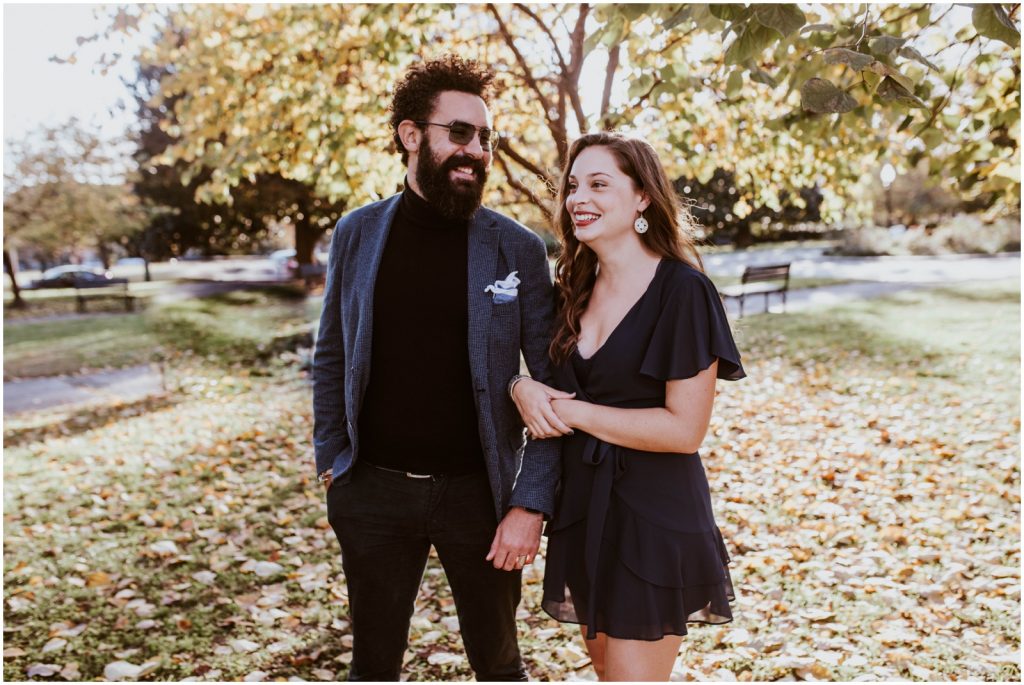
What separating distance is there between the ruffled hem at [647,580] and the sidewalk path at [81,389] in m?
10.6

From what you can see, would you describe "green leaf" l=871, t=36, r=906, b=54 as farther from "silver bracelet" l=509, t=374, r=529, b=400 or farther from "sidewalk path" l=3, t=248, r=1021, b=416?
"sidewalk path" l=3, t=248, r=1021, b=416

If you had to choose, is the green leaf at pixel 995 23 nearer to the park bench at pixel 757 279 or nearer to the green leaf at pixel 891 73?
the green leaf at pixel 891 73

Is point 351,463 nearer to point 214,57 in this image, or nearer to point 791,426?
point 214,57

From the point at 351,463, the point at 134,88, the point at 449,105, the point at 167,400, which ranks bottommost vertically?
the point at 167,400

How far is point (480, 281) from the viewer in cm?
266

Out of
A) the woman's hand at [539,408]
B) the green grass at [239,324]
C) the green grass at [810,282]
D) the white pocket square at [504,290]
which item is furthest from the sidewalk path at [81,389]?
the green grass at [810,282]

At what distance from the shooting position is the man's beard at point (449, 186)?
269 cm

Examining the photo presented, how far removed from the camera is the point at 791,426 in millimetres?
8367

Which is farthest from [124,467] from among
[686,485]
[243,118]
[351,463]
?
[686,485]

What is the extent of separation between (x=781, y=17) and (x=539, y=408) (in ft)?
5.40

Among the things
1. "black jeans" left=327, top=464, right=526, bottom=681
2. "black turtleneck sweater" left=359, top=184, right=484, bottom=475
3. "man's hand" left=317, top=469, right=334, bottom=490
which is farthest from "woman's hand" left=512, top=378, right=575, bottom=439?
"man's hand" left=317, top=469, right=334, bottom=490

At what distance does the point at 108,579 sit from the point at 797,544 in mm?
4862

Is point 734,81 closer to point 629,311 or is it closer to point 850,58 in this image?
point 850,58

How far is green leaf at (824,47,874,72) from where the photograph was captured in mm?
2426
